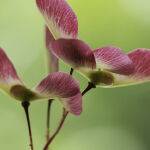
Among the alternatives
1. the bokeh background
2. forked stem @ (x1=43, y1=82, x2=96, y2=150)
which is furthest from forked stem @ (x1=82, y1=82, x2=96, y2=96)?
the bokeh background

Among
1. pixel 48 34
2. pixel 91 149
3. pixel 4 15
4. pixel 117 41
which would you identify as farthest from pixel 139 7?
pixel 48 34

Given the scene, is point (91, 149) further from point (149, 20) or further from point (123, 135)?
point (149, 20)

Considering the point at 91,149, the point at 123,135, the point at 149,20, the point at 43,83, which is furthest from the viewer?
the point at 149,20

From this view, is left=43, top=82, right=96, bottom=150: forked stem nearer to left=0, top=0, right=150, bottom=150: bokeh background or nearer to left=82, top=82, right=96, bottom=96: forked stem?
left=82, top=82, right=96, bottom=96: forked stem

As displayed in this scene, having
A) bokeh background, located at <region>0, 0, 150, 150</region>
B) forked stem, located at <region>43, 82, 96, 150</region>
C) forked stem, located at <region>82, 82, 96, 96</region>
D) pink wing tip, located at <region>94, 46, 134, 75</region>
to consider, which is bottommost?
bokeh background, located at <region>0, 0, 150, 150</region>

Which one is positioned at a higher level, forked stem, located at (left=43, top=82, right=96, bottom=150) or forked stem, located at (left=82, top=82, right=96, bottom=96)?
forked stem, located at (left=82, top=82, right=96, bottom=96)

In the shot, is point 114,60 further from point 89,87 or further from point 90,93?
point 90,93

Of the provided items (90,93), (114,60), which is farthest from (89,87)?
(90,93)

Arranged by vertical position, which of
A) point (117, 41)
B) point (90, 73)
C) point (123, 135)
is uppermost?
point (90, 73)

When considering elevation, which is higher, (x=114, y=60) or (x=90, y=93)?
(x=114, y=60)
